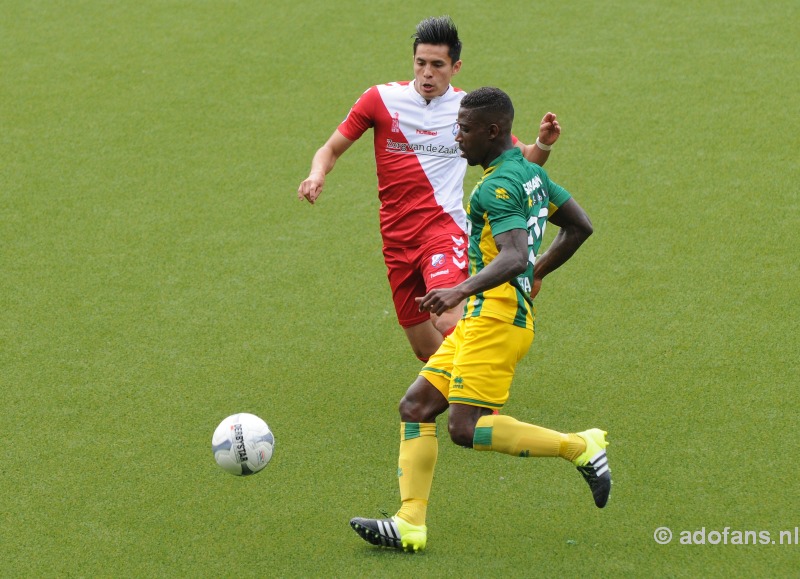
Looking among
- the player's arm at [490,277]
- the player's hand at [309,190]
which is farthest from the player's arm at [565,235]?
the player's hand at [309,190]

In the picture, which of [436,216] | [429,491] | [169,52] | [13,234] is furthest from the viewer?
[169,52]

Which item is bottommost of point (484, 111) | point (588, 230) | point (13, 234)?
point (13, 234)

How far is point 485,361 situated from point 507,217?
0.68 meters

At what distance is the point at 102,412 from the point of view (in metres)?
6.60

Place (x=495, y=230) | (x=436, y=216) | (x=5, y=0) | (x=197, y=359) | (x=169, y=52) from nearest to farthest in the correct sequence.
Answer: (x=495, y=230) < (x=436, y=216) < (x=197, y=359) < (x=169, y=52) < (x=5, y=0)

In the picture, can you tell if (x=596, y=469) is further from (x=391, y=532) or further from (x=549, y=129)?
(x=549, y=129)

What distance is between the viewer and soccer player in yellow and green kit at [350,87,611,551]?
509 centimetres

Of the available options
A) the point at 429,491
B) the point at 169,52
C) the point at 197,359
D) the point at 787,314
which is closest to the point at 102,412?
the point at 197,359

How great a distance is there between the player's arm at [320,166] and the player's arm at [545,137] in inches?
40.9

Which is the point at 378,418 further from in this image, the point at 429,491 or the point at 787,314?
the point at 787,314

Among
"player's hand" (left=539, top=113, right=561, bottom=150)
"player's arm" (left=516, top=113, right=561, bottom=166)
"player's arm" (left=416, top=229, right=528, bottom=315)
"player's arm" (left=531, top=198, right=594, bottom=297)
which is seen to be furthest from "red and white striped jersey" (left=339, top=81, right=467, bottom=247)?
"player's arm" (left=416, top=229, right=528, bottom=315)

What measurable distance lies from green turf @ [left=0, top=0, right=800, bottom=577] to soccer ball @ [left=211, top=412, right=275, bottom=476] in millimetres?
300

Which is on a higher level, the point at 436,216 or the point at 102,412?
the point at 436,216

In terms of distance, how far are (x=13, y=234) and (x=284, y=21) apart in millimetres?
4368
